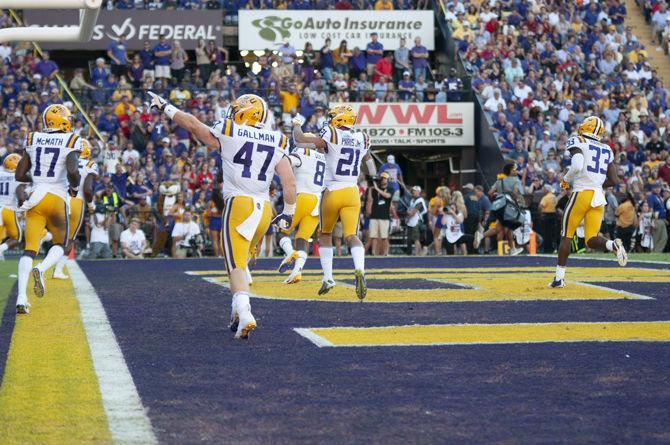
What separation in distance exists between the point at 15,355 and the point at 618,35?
2542cm

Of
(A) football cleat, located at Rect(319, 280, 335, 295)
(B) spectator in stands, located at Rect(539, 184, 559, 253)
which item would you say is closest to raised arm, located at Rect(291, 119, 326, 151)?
(A) football cleat, located at Rect(319, 280, 335, 295)

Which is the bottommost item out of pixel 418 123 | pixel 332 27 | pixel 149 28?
pixel 418 123

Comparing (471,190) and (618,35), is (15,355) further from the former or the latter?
(618,35)

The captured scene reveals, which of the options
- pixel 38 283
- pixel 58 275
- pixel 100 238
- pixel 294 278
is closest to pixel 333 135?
pixel 294 278

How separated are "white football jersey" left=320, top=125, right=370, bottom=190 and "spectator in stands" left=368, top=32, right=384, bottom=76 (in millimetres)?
16208

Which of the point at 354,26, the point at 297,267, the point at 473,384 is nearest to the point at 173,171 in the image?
the point at 354,26

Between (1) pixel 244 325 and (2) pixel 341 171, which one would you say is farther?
(2) pixel 341 171

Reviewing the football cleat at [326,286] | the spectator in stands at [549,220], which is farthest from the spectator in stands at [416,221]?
the football cleat at [326,286]

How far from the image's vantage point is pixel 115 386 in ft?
17.8

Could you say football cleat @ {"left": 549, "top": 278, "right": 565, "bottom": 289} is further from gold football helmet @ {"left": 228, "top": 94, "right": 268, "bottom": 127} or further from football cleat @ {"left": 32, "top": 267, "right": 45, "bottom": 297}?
football cleat @ {"left": 32, "top": 267, "right": 45, "bottom": 297}

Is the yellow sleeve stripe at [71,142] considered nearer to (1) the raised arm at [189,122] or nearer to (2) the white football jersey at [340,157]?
(1) the raised arm at [189,122]

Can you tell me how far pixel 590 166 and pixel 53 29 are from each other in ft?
20.3

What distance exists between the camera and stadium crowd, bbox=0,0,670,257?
21.2 meters

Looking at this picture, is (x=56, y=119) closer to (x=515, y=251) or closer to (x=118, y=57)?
(x=515, y=251)
